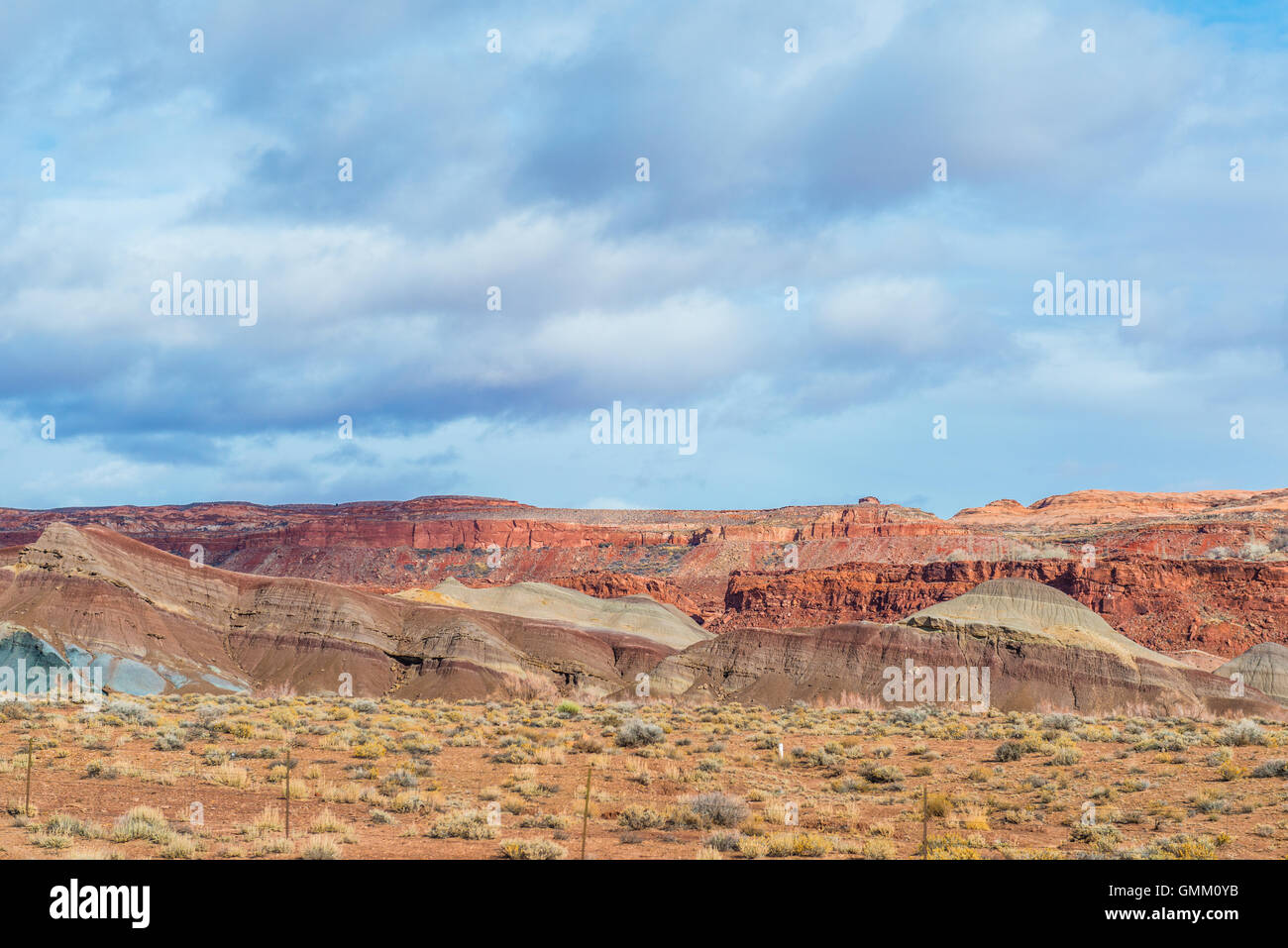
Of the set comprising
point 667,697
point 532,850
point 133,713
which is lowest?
point 667,697

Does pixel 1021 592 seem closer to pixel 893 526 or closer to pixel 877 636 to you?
pixel 877 636

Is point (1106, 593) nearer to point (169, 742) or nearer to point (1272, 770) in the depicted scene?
point (1272, 770)

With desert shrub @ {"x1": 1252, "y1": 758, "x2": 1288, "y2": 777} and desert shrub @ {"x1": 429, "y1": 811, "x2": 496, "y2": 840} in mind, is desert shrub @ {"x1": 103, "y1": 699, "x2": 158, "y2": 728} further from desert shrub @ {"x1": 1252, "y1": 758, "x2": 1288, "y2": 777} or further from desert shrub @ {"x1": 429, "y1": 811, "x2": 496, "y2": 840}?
desert shrub @ {"x1": 1252, "y1": 758, "x2": 1288, "y2": 777}

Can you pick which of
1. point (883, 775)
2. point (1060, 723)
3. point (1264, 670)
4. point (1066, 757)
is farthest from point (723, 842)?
point (1264, 670)

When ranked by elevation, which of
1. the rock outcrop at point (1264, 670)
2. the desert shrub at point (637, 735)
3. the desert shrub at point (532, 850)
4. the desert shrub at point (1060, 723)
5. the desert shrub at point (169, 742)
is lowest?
the rock outcrop at point (1264, 670)

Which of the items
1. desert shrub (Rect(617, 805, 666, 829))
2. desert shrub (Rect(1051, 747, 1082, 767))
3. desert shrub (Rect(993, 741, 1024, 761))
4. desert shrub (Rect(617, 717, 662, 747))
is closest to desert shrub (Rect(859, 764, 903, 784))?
desert shrub (Rect(993, 741, 1024, 761))

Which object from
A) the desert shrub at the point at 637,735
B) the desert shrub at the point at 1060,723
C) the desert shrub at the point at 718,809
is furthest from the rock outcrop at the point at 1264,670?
the desert shrub at the point at 718,809

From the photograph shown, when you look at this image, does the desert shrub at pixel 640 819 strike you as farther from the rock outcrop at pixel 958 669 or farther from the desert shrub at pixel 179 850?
the rock outcrop at pixel 958 669
